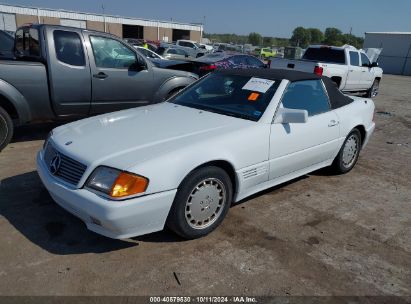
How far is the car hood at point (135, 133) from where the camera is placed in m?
2.98

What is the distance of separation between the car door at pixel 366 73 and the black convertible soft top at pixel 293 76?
870cm

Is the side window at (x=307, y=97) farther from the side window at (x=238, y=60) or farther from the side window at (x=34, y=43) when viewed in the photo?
the side window at (x=238, y=60)

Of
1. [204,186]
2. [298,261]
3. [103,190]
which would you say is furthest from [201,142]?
[298,261]

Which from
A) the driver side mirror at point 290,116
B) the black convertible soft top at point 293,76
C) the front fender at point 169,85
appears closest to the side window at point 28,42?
the front fender at point 169,85

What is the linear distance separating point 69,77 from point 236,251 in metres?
3.98

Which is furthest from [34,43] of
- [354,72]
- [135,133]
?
[354,72]

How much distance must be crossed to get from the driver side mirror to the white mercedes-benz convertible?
1cm

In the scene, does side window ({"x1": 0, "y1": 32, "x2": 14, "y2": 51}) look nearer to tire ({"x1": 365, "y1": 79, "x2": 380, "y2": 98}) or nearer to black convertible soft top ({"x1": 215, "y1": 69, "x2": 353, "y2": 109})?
black convertible soft top ({"x1": 215, "y1": 69, "x2": 353, "y2": 109})

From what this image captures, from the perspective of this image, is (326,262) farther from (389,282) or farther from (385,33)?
(385,33)

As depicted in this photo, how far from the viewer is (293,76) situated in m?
4.28

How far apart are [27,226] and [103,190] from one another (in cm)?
114

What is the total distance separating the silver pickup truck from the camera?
17.5ft

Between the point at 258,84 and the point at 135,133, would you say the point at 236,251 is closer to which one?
the point at 135,133

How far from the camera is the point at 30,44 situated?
593cm
